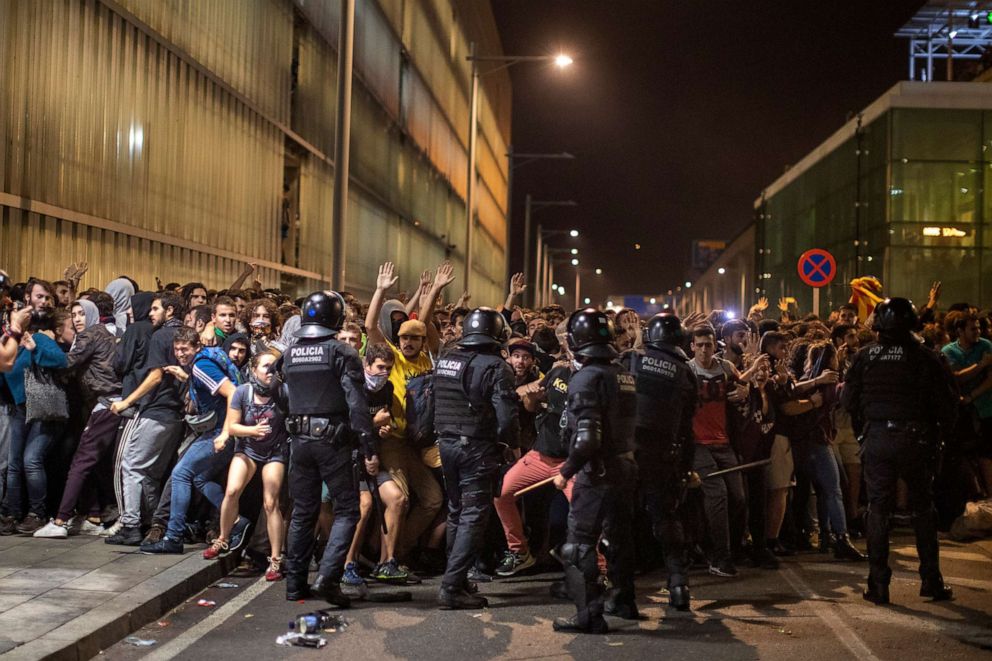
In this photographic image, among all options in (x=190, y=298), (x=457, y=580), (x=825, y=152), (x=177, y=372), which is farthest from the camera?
(x=825, y=152)

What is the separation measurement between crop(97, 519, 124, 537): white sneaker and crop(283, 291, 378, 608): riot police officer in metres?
2.05

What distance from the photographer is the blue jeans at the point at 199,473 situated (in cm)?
925

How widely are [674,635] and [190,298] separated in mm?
5963

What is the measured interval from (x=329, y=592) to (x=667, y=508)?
7.67 feet

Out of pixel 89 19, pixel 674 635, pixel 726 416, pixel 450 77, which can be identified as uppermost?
pixel 450 77

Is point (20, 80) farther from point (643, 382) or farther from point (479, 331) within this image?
point (643, 382)

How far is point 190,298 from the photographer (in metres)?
11.4

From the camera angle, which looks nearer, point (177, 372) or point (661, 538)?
point (661, 538)

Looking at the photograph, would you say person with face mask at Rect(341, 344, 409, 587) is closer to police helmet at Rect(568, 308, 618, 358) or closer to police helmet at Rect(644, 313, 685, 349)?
police helmet at Rect(568, 308, 618, 358)

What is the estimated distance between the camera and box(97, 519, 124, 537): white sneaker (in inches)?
375

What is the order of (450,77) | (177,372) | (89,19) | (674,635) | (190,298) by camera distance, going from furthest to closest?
(450,77)
(89,19)
(190,298)
(177,372)
(674,635)

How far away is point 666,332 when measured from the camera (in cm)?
853

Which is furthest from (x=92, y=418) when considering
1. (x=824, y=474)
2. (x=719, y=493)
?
(x=824, y=474)

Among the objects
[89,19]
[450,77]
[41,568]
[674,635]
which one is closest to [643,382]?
[674,635]
